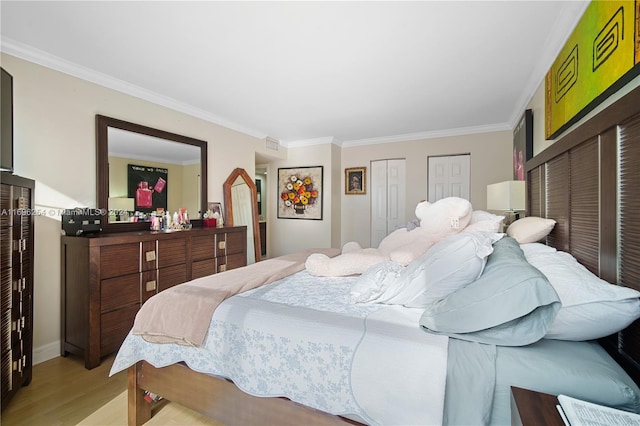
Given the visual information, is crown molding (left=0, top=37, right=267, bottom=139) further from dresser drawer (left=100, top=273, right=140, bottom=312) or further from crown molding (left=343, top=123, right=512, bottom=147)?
crown molding (left=343, top=123, right=512, bottom=147)

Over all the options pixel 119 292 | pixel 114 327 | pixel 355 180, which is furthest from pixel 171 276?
pixel 355 180

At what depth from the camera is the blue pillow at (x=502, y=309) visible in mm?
923

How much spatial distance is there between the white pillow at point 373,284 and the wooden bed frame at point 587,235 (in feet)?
1.72

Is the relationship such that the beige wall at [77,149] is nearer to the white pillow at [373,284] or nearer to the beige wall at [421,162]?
the beige wall at [421,162]

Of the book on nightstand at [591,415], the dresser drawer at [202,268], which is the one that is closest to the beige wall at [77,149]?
the dresser drawer at [202,268]

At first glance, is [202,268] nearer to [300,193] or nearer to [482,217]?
[300,193]

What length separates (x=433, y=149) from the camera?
4559 mm

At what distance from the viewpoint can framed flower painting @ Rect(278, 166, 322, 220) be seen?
5.03 m

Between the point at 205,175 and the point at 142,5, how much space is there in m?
2.11

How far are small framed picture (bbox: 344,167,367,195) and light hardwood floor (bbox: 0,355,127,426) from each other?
4.11m

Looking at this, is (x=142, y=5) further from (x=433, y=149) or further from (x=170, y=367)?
(x=433, y=149)

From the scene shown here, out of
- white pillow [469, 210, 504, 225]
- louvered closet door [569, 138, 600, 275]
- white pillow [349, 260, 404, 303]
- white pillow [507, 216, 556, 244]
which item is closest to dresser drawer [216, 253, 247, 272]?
white pillow [349, 260, 404, 303]

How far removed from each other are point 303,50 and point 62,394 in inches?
114

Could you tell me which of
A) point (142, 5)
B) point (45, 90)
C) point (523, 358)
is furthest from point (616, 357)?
point (45, 90)
